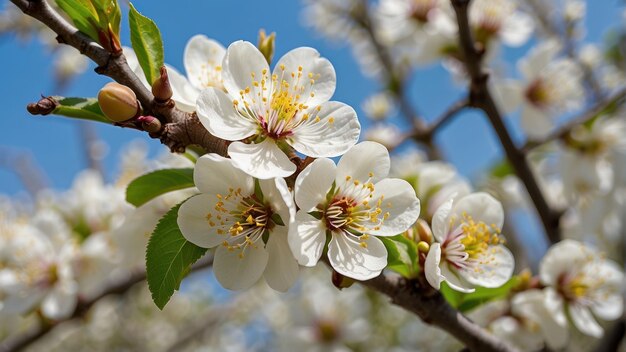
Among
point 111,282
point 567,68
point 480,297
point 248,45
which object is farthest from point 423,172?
point 111,282

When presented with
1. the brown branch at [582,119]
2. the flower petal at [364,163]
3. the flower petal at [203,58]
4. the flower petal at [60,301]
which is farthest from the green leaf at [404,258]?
the flower petal at [60,301]

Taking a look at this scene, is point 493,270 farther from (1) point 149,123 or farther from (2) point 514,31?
(2) point 514,31

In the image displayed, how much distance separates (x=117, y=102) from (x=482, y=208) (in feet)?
2.68

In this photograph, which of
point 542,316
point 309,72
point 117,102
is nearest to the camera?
point 117,102

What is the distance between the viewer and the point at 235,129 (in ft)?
3.16

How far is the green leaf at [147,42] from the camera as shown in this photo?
40.1 inches

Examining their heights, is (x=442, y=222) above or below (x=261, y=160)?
below

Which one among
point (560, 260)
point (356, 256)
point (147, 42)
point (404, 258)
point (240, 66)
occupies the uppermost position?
point (147, 42)

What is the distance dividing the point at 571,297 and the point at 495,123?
0.58m

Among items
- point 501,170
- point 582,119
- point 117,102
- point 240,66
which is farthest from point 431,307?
point 501,170

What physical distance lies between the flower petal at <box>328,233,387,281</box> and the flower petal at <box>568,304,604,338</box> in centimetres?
90

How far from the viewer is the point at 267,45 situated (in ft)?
3.96

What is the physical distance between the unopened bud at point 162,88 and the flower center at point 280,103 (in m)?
0.12

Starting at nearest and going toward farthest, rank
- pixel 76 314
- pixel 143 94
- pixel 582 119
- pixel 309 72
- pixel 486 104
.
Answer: pixel 143 94 < pixel 309 72 < pixel 486 104 < pixel 582 119 < pixel 76 314
